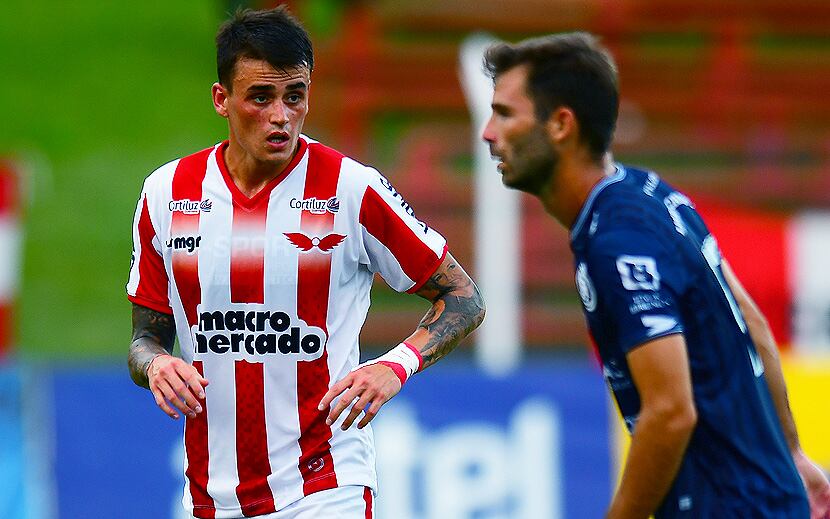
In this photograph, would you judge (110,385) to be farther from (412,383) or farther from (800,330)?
(800,330)

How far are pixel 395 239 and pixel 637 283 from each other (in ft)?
4.18

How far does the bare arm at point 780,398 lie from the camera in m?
3.87

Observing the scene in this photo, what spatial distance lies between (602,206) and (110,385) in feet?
16.4

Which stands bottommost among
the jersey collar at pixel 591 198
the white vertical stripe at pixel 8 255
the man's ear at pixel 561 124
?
the jersey collar at pixel 591 198

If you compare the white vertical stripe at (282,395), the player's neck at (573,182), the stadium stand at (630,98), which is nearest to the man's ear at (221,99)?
the white vertical stripe at (282,395)

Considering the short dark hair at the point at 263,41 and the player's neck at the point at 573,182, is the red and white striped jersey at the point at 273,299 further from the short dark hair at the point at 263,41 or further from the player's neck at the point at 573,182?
the player's neck at the point at 573,182

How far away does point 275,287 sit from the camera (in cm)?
432

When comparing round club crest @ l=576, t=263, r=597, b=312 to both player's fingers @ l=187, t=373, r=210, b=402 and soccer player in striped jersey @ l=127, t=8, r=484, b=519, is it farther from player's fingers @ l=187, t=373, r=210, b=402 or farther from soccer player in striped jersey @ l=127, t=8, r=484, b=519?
player's fingers @ l=187, t=373, r=210, b=402

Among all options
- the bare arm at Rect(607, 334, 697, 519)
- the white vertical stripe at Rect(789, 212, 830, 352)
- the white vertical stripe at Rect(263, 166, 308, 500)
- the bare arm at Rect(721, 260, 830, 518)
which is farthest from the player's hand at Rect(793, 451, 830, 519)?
the white vertical stripe at Rect(789, 212, 830, 352)

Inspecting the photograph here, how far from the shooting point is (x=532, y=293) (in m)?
13.2

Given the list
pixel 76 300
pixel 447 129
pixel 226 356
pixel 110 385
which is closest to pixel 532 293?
Result: pixel 447 129

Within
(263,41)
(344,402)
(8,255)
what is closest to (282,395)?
(344,402)

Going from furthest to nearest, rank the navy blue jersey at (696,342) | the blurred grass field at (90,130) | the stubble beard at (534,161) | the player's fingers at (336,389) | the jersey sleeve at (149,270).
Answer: the blurred grass field at (90,130)
the jersey sleeve at (149,270)
the player's fingers at (336,389)
the stubble beard at (534,161)
the navy blue jersey at (696,342)

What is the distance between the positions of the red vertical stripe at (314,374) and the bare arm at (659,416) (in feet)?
4.23
